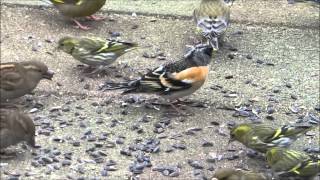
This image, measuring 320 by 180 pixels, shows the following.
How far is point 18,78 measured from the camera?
6707 millimetres

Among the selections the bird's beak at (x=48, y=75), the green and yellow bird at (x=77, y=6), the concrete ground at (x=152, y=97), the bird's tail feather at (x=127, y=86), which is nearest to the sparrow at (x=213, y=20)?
the concrete ground at (x=152, y=97)

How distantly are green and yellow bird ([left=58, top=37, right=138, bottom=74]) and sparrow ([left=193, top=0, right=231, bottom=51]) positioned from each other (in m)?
0.93

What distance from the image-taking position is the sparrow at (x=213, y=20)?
807cm

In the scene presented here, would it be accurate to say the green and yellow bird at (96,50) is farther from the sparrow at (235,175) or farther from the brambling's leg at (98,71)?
the sparrow at (235,175)

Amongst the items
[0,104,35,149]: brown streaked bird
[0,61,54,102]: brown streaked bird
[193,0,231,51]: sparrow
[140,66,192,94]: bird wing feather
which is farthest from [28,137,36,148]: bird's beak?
[193,0,231,51]: sparrow

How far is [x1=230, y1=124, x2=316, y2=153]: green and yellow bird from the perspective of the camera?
6098 mm

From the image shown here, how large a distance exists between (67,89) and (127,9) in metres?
2.08

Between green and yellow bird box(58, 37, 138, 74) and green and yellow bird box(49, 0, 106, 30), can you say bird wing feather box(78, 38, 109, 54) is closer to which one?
green and yellow bird box(58, 37, 138, 74)

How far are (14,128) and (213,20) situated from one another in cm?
298

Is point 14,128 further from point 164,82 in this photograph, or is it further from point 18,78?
point 164,82

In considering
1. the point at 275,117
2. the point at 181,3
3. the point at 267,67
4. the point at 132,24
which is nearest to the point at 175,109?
the point at 275,117

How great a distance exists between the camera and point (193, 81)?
6777 mm

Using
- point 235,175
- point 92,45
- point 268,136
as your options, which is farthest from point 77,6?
point 235,175

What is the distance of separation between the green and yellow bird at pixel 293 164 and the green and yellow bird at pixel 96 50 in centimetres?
221
